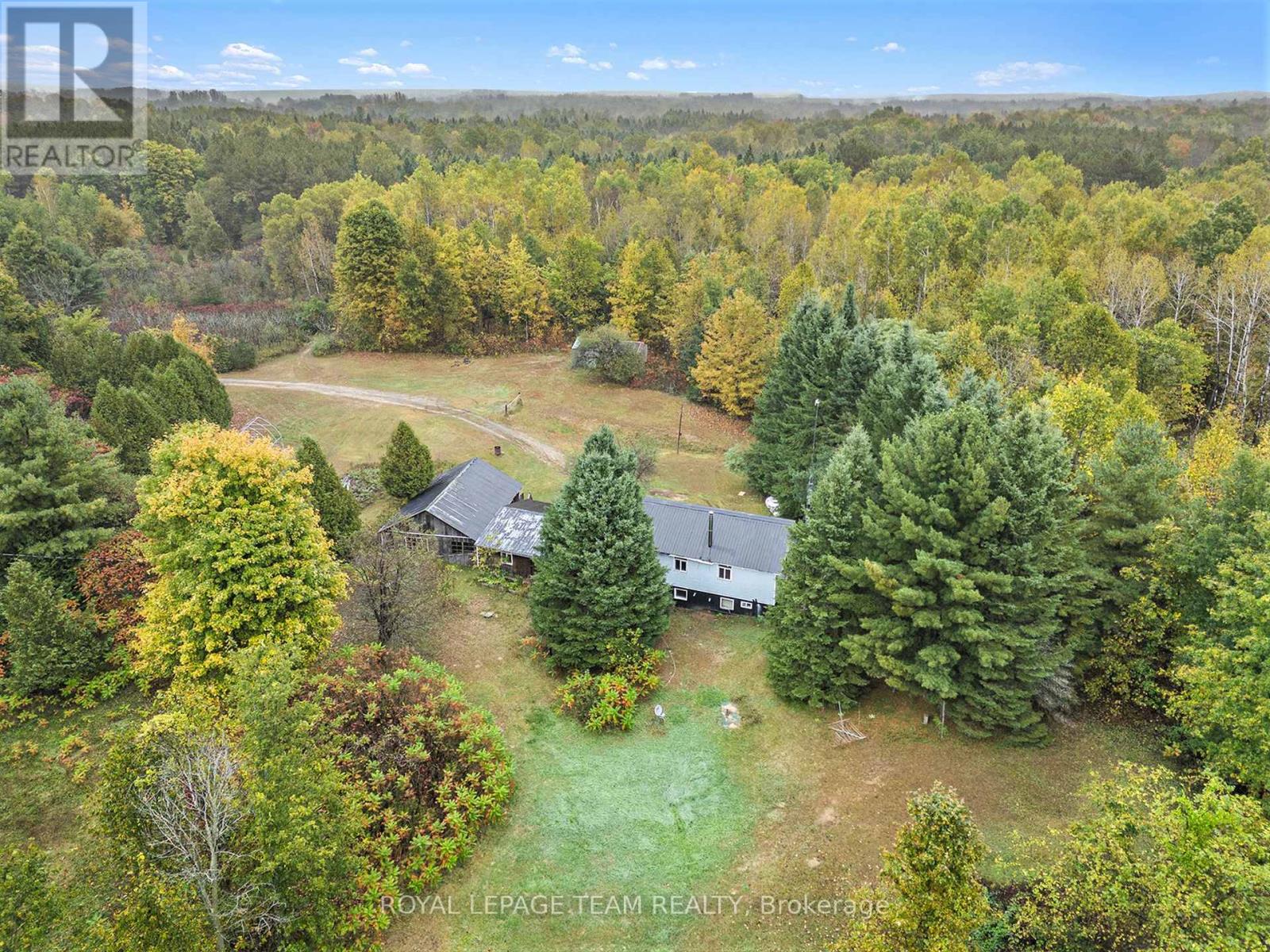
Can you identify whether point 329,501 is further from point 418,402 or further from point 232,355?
point 232,355

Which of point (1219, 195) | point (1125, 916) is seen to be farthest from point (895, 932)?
point (1219, 195)

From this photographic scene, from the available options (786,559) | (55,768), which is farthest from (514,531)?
(55,768)

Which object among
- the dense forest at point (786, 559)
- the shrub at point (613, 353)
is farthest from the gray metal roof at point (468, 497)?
the shrub at point (613, 353)

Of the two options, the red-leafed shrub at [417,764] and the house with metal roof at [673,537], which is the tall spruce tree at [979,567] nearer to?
the house with metal roof at [673,537]

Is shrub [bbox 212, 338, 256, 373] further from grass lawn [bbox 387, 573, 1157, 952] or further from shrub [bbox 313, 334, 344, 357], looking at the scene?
grass lawn [bbox 387, 573, 1157, 952]

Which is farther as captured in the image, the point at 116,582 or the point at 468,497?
the point at 468,497

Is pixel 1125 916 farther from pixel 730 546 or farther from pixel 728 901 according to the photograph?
pixel 730 546
